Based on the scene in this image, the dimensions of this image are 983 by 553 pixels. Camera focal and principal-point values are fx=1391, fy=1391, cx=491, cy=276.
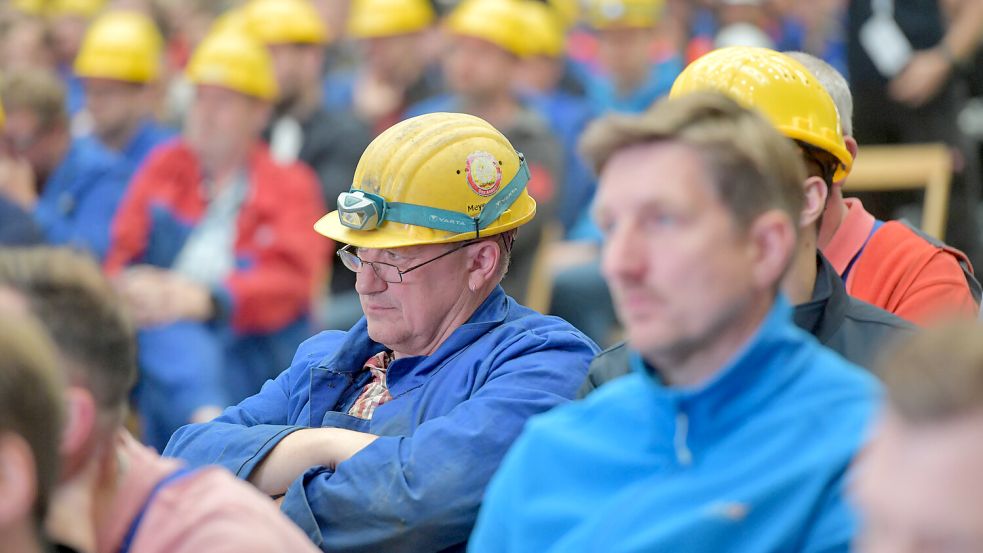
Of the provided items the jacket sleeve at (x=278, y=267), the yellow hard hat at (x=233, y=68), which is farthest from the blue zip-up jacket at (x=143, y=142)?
the jacket sleeve at (x=278, y=267)

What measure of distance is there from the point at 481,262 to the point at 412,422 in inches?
16.4

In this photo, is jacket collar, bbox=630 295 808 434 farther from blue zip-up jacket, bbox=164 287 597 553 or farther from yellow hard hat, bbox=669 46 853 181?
yellow hard hat, bbox=669 46 853 181

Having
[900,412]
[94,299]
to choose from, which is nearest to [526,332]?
[94,299]

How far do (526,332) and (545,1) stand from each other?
7002 mm

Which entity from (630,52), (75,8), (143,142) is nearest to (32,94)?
(143,142)

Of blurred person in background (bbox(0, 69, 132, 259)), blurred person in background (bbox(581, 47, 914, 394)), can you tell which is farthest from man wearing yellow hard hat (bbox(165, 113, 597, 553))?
blurred person in background (bbox(0, 69, 132, 259))

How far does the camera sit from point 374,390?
3.23m

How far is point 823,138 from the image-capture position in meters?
2.94

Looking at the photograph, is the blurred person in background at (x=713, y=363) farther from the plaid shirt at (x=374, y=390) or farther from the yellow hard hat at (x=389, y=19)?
the yellow hard hat at (x=389, y=19)

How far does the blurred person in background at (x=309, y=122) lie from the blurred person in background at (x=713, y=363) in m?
4.91

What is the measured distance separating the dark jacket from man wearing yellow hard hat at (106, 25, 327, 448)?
11.8ft

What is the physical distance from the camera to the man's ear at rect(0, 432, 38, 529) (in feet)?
5.75

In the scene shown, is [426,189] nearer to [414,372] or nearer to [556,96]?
[414,372]

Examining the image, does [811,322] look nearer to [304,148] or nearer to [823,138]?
[823,138]
